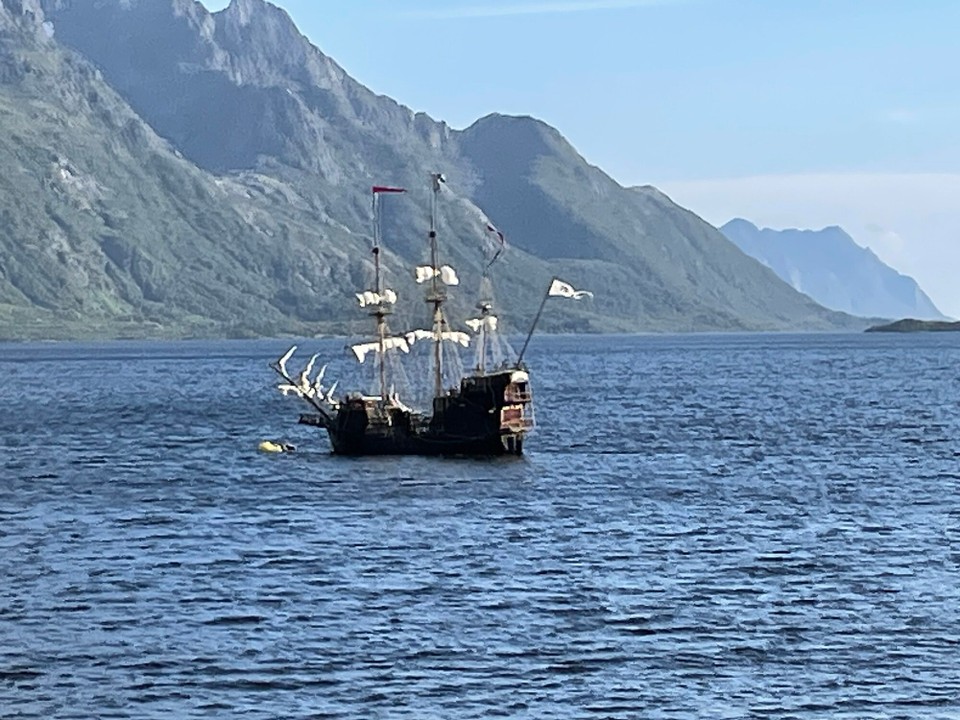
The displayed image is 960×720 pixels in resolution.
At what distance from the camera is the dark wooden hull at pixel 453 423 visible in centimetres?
11594

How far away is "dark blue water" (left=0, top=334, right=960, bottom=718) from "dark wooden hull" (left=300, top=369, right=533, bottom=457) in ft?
8.52

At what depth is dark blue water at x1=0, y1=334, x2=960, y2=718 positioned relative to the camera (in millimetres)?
51812

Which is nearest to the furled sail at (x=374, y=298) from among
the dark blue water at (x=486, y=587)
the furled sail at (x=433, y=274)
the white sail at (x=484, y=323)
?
the furled sail at (x=433, y=274)

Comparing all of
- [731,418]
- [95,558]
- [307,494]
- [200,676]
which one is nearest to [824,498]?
[307,494]

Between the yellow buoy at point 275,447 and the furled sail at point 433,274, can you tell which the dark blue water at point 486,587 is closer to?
the yellow buoy at point 275,447

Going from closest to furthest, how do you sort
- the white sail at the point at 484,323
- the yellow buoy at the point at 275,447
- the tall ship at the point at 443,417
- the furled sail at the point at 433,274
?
the tall ship at the point at 443,417 < the white sail at the point at 484,323 < the furled sail at the point at 433,274 < the yellow buoy at the point at 275,447

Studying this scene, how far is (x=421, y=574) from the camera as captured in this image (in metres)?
70.7

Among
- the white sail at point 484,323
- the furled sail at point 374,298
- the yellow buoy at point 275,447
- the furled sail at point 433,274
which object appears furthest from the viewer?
the yellow buoy at point 275,447

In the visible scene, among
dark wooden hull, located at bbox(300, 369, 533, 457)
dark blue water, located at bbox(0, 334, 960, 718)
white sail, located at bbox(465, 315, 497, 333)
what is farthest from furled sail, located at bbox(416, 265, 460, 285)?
dark blue water, located at bbox(0, 334, 960, 718)

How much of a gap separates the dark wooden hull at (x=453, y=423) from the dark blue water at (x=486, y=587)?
8.52 ft

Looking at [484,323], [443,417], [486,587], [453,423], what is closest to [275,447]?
[484,323]

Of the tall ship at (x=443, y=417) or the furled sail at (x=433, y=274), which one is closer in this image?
the tall ship at (x=443, y=417)

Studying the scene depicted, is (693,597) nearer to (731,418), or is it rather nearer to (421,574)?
(421,574)

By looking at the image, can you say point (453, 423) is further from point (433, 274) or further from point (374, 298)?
point (374, 298)
